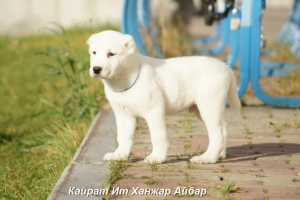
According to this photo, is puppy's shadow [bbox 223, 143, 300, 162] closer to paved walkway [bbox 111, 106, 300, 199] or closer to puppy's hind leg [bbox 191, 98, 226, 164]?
paved walkway [bbox 111, 106, 300, 199]

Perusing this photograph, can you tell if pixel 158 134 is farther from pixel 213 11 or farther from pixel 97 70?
pixel 213 11

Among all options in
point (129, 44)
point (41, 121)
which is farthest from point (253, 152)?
point (41, 121)

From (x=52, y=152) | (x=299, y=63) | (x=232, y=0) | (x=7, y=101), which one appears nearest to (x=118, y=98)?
(x=52, y=152)

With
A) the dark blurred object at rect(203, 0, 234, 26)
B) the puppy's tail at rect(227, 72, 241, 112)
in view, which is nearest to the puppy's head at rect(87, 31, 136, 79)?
the puppy's tail at rect(227, 72, 241, 112)

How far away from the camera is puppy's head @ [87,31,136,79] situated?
3584mm

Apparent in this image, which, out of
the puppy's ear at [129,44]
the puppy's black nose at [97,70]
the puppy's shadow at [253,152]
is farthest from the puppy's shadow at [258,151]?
the puppy's black nose at [97,70]

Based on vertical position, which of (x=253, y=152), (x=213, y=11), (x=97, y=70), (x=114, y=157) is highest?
(x=213, y=11)

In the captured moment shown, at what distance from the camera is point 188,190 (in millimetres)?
3346

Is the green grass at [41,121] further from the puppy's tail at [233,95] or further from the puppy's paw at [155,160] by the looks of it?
the puppy's tail at [233,95]

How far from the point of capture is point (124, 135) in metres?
3.99

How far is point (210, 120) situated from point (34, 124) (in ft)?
10.00

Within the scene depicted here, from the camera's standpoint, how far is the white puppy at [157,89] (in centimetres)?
372

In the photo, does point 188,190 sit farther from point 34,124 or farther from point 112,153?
point 34,124

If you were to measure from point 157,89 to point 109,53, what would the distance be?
46 centimetres
